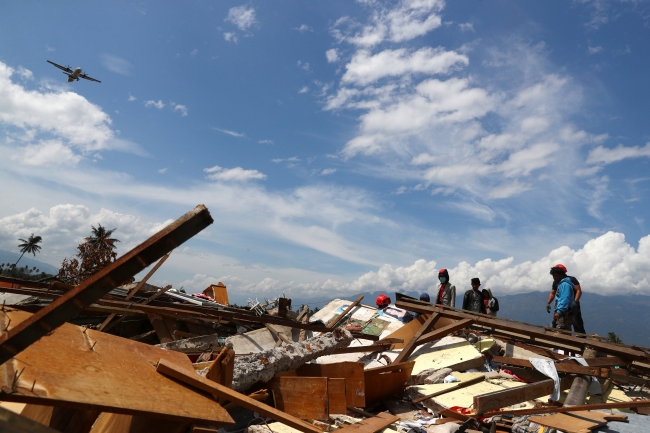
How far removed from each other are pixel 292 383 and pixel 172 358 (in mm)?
2152

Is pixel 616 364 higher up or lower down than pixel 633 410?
higher up

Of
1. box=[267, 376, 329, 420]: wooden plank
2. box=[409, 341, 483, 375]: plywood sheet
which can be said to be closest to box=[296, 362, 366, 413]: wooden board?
box=[267, 376, 329, 420]: wooden plank

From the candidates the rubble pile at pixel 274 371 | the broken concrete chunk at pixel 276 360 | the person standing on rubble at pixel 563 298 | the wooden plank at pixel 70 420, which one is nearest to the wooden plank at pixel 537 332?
the rubble pile at pixel 274 371

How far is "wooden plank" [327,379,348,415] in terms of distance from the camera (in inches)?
179

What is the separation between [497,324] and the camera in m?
7.41

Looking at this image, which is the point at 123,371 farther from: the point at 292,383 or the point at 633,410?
the point at 633,410

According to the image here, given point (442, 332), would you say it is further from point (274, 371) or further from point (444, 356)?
point (274, 371)

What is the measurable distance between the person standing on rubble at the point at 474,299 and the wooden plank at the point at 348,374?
587 cm

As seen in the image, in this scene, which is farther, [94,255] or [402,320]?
Result: [94,255]

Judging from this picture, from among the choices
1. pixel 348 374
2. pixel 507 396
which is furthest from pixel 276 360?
pixel 507 396

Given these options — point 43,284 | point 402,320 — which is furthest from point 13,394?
point 402,320

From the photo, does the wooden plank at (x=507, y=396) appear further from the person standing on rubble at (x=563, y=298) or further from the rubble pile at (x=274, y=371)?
the person standing on rubble at (x=563, y=298)

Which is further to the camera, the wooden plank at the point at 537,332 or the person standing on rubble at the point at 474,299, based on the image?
the person standing on rubble at the point at 474,299

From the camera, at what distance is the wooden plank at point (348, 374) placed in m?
4.93
